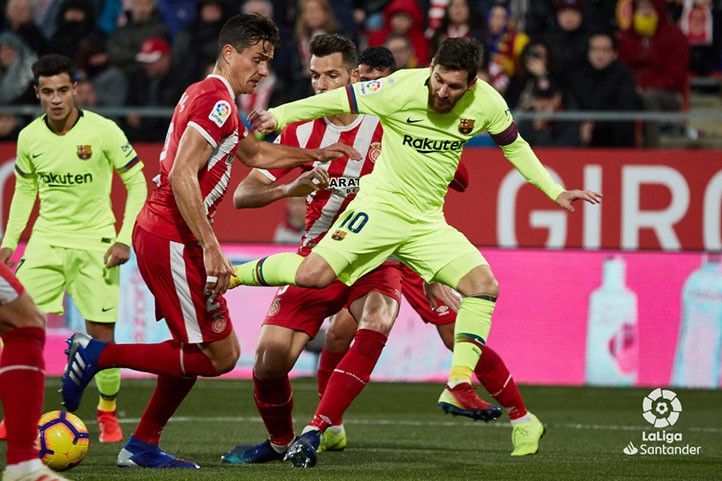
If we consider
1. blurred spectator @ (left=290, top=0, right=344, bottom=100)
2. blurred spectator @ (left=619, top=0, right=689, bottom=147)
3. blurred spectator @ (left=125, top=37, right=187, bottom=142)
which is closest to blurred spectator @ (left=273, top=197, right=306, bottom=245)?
Answer: blurred spectator @ (left=290, top=0, right=344, bottom=100)

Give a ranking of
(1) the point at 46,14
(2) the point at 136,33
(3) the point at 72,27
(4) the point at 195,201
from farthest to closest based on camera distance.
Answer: (1) the point at 46,14 → (3) the point at 72,27 → (2) the point at 136,33 → (4) the point at 195,201

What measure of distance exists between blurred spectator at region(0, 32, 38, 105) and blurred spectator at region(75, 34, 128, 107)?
0.63 m

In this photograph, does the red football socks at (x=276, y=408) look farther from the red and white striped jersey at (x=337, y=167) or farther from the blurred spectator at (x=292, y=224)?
the blurred spectator at (x=292, y=224)

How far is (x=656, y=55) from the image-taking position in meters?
14.4

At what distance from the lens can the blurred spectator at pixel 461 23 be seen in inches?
556

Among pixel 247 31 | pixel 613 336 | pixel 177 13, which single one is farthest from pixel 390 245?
pixel 177 13

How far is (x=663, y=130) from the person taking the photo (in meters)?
14.3

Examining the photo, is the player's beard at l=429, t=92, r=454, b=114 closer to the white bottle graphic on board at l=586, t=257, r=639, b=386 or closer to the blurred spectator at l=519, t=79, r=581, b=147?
the white bottle graphic on board at l=586, t=257, r=639, b=386

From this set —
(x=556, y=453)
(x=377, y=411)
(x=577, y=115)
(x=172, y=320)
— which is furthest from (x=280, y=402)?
(x=577, y=115)

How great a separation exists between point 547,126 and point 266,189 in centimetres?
665

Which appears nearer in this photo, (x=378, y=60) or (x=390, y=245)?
(x=390, y=245)

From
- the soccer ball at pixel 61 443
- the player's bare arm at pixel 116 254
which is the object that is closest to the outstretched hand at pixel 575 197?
the soccer ball at pixel 61 443

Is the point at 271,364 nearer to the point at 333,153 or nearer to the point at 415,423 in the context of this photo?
the point at 333,153

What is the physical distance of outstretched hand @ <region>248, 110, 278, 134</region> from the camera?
665 centimetres
